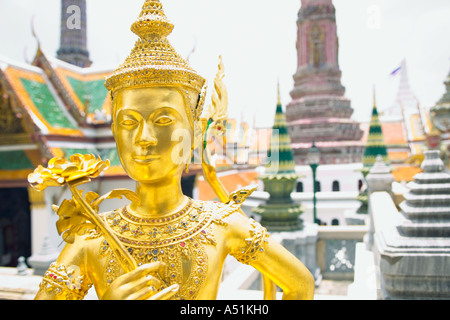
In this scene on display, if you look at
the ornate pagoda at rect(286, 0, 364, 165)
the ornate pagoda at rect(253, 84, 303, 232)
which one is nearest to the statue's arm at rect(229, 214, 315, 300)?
the ornate pagoda at rect(253, 84, 303, 232)

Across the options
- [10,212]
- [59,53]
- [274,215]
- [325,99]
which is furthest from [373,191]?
[59,53]

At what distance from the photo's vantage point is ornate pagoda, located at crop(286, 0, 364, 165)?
14.7 meters

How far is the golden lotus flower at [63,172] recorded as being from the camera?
1383mm

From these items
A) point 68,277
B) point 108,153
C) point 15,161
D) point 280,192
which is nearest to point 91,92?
point 108,153

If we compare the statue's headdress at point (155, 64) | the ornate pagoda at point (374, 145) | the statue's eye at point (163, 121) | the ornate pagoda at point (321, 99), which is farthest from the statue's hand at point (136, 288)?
the ornate pagoda at point (321, 99)

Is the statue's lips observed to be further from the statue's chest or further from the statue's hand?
the statue's hand

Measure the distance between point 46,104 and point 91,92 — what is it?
1.20 metres

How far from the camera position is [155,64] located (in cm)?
164

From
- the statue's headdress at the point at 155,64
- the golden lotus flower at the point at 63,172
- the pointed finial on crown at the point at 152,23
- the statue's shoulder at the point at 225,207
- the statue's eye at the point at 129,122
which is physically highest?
the pointed finial on crown at the point at 152,23

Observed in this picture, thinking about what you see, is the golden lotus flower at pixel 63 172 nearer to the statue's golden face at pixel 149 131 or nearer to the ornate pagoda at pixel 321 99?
the statue's golden face at pixel 149 131

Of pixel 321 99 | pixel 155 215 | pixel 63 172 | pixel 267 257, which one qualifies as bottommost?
pixel 267 257

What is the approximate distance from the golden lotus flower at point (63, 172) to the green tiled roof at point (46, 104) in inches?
257

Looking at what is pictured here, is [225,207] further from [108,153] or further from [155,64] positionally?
[108,153]
